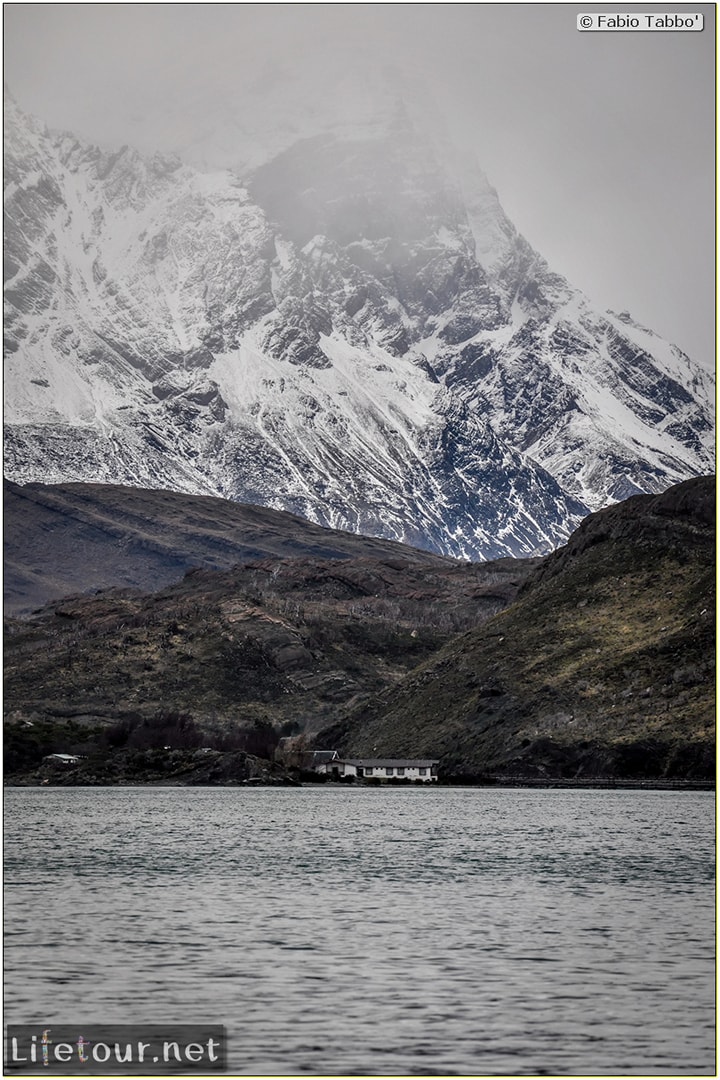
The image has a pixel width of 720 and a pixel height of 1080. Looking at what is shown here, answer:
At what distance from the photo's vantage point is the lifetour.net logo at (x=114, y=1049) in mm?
35188

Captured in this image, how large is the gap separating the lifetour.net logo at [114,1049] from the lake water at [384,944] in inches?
30.0

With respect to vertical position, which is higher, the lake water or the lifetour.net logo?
the lifetour.net logo

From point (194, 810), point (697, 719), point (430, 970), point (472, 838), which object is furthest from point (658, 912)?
point (697, 719)

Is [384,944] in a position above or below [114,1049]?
below

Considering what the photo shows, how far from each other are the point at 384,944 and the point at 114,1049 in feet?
67.1

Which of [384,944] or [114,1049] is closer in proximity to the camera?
[114,1049]

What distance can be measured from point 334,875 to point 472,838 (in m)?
29.8

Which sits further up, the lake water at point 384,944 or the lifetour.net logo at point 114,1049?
the lifetour.net logo at point 114,1049

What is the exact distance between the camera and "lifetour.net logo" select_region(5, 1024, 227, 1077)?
3519 centimetres

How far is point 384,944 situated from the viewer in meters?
56.3

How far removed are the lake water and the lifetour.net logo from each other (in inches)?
30.0

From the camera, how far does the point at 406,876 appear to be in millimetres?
82938

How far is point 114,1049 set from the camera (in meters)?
37.0

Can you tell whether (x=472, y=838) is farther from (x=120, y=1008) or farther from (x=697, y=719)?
(x=697, y=719)
